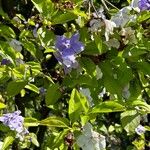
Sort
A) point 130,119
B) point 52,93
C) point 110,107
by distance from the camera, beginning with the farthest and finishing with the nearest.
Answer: point 52,93, point 130,119, point 110,107

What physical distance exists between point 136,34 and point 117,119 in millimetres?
2198

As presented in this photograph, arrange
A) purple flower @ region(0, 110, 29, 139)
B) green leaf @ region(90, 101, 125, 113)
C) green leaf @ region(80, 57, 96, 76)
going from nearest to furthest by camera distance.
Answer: green leaf @ region(90, 101, 125, 113)
purple flower @ region(0, 110, 29, 139)
green leaf @ region(80, 57, 96, 76)

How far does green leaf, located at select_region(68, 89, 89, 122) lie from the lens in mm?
1202

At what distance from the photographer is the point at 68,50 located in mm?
1394

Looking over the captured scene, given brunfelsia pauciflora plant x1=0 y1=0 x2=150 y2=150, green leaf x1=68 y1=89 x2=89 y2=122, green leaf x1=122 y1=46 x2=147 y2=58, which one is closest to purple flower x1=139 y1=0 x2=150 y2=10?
brunfelsia pauciflora plant x1=0 y1=0 x2=150 y2=150

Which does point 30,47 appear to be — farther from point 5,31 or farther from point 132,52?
point 132,52

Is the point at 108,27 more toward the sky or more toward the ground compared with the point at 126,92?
more toward the sky

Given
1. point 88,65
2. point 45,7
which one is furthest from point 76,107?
point 45,7

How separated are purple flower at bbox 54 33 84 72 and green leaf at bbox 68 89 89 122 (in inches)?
6.0

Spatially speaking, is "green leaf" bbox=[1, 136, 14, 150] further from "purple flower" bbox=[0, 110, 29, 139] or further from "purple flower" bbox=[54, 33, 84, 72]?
"purple flower" bbox=[54, 33, 84, 72]

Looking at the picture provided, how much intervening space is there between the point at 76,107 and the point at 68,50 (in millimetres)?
227

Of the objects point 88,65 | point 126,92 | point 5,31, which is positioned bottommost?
point 126,92

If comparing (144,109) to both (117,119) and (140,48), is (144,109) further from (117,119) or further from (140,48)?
(117,119)

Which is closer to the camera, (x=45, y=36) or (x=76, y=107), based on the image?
(x=76, y=107)
